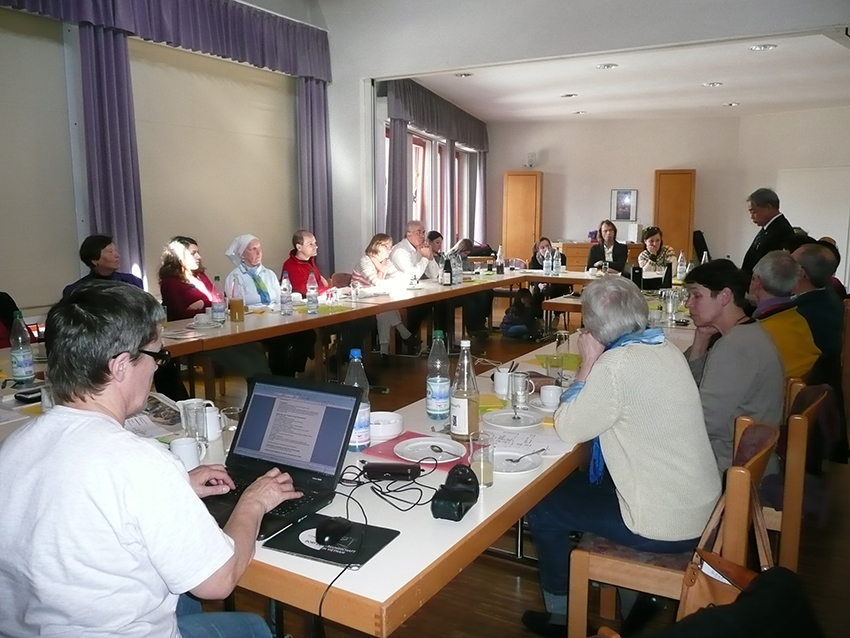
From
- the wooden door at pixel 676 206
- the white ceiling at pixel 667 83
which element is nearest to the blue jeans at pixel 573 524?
the white ceiling at pixel 667 83

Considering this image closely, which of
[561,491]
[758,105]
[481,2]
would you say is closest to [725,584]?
[561,491]

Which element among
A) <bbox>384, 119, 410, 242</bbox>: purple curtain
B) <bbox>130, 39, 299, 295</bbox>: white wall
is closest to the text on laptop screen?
<bbox>130, 39, 299, 295</bbox>: white wall

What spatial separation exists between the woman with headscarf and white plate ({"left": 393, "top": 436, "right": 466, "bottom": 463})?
9.48 feet

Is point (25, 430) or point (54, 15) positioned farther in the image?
point (54, 15)

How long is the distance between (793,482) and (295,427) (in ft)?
4.90

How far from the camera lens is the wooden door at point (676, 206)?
32.3 feet

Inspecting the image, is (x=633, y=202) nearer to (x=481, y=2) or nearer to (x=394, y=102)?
(x=394, y=102)

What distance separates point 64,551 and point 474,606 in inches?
61.4

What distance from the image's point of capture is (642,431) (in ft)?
5.62

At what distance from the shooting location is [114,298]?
3.67 feet

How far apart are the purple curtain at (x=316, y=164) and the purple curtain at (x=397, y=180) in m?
1.14

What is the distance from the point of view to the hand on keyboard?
134 cm

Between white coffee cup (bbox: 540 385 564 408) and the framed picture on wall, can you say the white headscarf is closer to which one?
white coffee cup (bbox: 540 385 564 408)

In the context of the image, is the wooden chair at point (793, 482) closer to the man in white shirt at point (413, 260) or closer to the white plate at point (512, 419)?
the white plate at point (512, 419)
